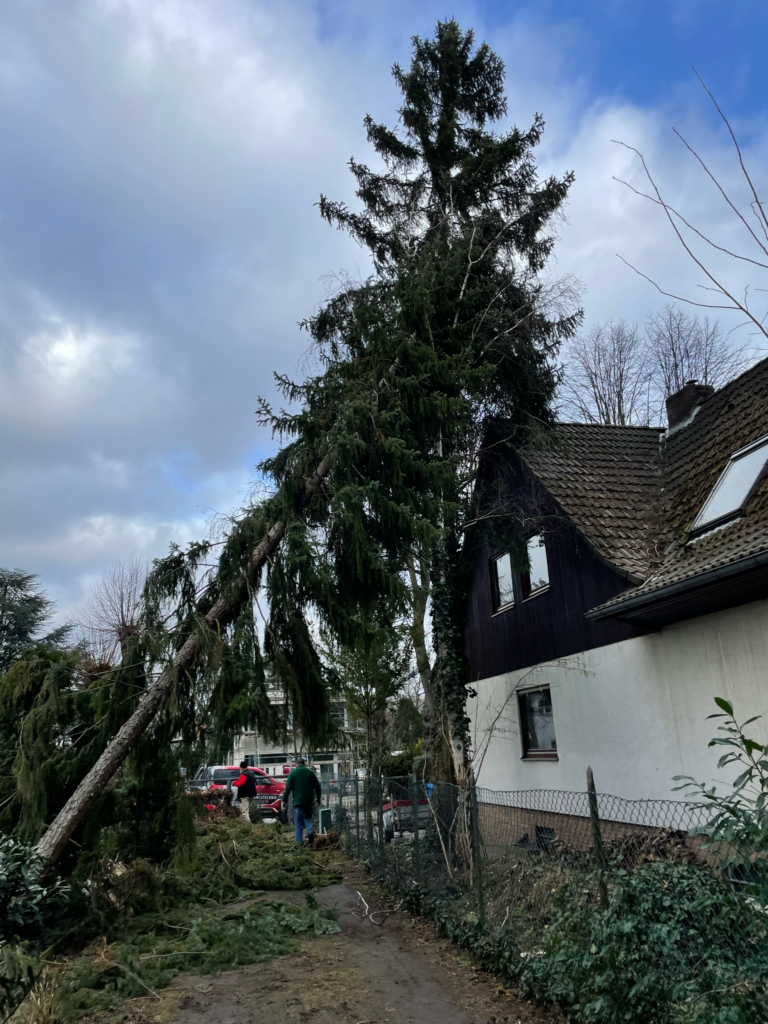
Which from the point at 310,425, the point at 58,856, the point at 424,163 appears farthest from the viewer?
the point at 424,163

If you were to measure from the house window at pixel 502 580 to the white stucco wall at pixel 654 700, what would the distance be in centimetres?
185

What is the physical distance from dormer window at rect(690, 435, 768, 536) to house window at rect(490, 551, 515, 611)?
4.46m

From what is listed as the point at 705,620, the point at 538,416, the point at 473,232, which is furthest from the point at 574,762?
the point at 473,232

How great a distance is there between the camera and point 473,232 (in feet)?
39.7

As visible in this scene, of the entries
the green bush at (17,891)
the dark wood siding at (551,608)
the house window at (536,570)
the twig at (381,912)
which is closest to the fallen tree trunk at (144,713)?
the green bush at (17,891)

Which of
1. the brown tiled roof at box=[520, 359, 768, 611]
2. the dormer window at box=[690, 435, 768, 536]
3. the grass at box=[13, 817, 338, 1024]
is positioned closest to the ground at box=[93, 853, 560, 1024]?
the grass at box=[13, 817, 338, 1024]

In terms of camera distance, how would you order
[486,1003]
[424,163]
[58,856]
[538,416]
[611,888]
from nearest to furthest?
[611,888] → [486,1003] → [58,856] → [538,416] → [424,163]

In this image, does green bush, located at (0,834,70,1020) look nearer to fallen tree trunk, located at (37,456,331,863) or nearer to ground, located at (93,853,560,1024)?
fallen tree trunk, located at (37,456,331,863)

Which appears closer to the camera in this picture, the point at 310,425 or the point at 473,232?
the point at 310,425

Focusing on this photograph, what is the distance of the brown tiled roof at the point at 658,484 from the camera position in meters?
8.34

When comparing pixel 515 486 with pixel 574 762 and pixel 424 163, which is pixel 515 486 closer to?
pixel 574 762

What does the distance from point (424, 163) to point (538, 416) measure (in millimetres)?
5918

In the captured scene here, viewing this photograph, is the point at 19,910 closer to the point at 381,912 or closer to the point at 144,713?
the point at 144,713

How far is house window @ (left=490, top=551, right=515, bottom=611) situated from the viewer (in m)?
13.7
